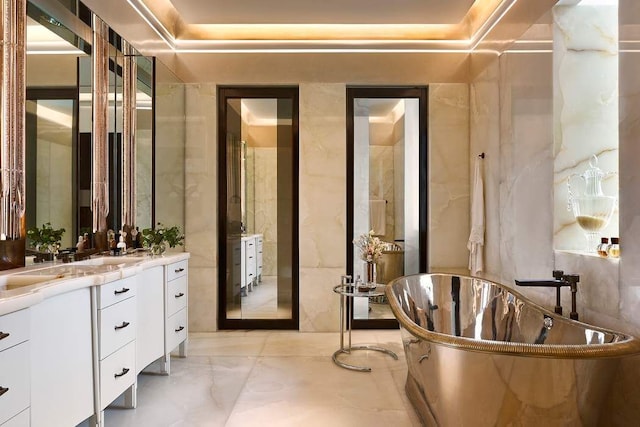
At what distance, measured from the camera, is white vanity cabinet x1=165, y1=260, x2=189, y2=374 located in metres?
3.10

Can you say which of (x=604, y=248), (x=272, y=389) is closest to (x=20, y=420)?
(x=272, y=389)

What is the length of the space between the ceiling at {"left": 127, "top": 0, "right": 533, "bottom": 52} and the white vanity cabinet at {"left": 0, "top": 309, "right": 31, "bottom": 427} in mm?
2688

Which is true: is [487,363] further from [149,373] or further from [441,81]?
[441,81]

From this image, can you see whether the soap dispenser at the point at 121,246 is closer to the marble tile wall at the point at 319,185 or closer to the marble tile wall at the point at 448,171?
the marble tile wall at the point at 319,185

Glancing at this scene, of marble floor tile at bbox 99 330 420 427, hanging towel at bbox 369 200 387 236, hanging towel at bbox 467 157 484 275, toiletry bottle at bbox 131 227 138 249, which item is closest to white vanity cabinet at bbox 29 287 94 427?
marble floor tile at bbox 99 330 420 427

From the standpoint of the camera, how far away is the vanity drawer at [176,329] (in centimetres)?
311

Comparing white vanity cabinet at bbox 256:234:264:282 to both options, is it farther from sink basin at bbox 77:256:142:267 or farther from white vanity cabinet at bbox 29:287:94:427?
white vanity cabinet at bbox 29:287:94:427

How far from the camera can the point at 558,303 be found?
7.75 ft

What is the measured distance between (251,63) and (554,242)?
121 inches

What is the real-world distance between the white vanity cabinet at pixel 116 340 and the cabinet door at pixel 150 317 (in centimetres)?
14

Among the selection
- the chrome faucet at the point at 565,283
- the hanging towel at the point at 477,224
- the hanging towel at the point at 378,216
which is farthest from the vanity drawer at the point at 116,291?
the hanging towel at the point at 477,224

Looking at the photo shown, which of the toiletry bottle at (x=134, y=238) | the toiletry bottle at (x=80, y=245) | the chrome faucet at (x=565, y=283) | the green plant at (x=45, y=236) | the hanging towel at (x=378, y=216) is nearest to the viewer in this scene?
the chrome faucet at (x=565, y=283)

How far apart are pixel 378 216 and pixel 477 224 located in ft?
3.19

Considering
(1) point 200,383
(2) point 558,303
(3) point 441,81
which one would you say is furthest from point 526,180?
(1) point 200,383
